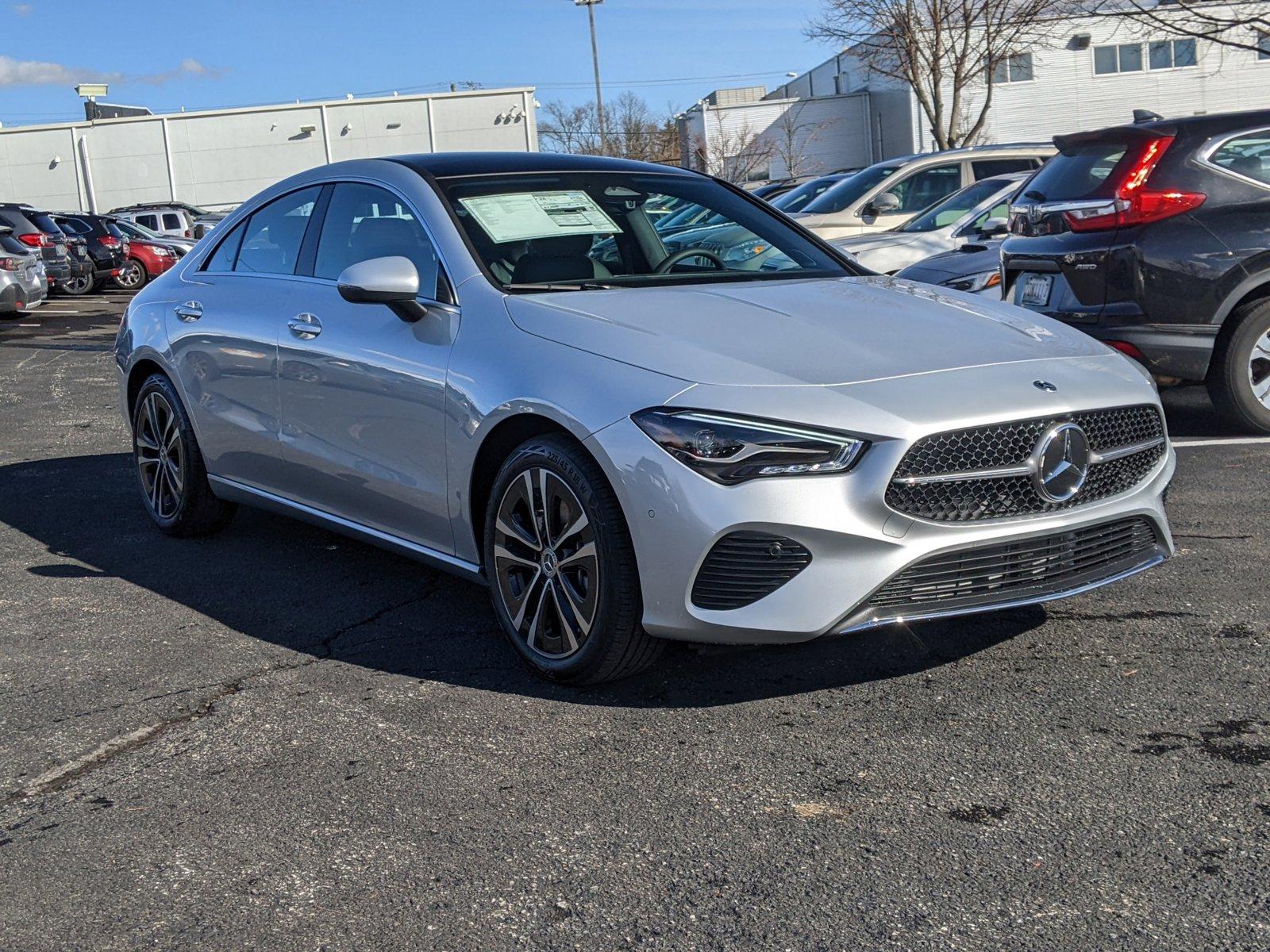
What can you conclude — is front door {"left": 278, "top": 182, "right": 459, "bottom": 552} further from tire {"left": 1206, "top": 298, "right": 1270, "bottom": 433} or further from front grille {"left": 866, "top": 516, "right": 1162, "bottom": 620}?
tire {"left": 1206, "top": 298, "right": 1270, "bottom": 433}

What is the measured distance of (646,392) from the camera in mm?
3723

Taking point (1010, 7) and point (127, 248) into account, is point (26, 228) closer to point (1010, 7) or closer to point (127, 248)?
point (127, 248)

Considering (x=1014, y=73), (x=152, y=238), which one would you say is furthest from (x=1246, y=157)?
(x=1014, y=73)

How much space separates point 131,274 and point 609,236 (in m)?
25.8

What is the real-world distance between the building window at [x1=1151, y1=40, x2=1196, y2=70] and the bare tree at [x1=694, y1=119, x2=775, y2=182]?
1427cm

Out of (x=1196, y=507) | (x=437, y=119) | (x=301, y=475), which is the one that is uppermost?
(x=437, y=119)

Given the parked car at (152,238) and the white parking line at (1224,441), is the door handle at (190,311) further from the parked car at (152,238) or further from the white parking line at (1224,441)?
the parked car at (152,238)

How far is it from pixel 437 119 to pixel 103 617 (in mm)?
48445

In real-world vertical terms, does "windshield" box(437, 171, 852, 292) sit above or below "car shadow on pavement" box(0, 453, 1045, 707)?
above

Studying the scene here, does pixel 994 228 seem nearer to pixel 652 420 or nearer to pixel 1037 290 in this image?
pixel 1037 290

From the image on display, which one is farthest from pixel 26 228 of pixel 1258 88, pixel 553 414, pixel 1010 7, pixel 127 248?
pixel 1258 88

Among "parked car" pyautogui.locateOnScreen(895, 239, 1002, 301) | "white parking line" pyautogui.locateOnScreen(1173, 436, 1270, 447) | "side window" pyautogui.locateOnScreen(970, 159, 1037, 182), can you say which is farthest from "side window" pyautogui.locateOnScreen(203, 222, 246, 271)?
"side window" pyautogui.locateOnScreen(970, 159, 1037, 182)

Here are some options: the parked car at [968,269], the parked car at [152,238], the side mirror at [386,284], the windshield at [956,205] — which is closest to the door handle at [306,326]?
the side mirror at [386,284]

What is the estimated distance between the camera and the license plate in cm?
750
